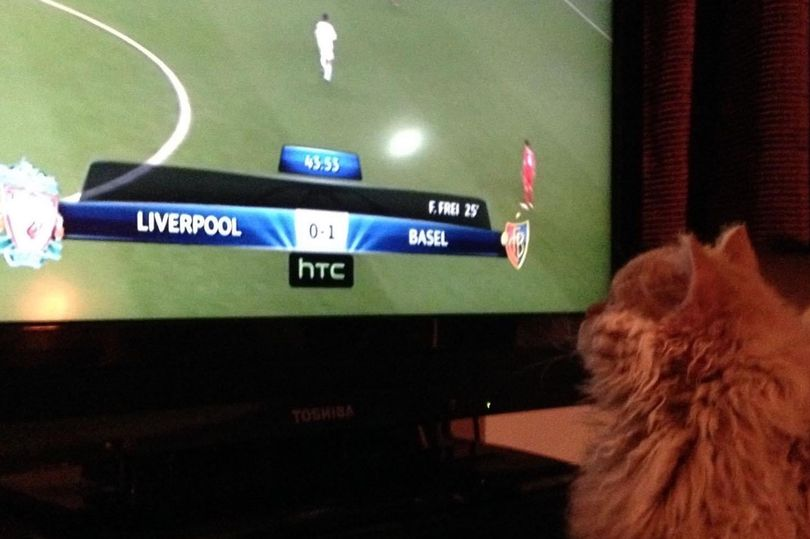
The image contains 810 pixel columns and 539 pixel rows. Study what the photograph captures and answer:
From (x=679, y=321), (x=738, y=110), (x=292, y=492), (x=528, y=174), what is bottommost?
(x=292, y=492)

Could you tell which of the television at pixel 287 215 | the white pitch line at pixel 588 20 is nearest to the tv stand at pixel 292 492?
the television at pixel 287 215

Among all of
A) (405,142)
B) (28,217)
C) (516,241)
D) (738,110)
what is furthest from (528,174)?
(28,217)

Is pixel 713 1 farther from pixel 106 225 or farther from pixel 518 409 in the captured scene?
pixel 106 225

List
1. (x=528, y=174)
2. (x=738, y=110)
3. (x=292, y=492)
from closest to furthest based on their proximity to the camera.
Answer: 1. (x=292, y=492)
2. (x=528, y=174)
3. (x=738, y=110)

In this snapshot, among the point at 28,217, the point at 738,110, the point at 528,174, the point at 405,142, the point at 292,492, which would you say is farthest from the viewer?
the point at 738,110

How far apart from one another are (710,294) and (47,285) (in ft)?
1.74

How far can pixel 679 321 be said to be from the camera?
2.30ft

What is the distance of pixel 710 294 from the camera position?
0.69 metres

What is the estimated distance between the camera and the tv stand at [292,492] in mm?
663

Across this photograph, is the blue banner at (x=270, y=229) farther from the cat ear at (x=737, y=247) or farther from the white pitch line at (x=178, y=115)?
the cat ear at (x=737, y=247)

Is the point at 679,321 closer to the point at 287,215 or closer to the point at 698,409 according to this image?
the point at 698,409

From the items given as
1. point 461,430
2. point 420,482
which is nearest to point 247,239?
point 420,482

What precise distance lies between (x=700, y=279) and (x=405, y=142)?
1.12 feet

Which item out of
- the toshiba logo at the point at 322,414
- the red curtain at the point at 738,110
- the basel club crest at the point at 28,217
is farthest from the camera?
the red curtain at the point at 738,110
